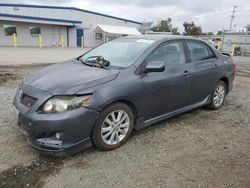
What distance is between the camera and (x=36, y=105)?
2770 mm

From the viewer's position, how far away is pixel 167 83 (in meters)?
3.73

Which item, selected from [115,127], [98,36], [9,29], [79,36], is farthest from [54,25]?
[115,127]

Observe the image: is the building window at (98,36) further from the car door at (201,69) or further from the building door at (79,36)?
the car door at (201,69)

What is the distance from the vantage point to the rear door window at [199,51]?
4352mm

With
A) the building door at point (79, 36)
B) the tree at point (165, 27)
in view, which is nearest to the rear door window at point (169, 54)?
the building door at point (79, 36)

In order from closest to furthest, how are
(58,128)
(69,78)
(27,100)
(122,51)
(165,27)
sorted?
(58,128) → (27,100) → (69,78) → (122,51) → (165,27)

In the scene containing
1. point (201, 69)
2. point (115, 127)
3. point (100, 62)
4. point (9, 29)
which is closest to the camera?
point (115, 127)

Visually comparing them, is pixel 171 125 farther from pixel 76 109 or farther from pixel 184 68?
pixel 76 109

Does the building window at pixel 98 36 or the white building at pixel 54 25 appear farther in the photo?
the building window at pixel 98 36

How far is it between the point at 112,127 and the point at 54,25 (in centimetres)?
3121

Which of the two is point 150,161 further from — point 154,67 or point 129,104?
point 154,67

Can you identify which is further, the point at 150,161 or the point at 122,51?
the point at 122,51

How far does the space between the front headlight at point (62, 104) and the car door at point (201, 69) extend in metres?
2.27

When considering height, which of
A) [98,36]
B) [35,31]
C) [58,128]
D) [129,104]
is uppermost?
[35,31]
